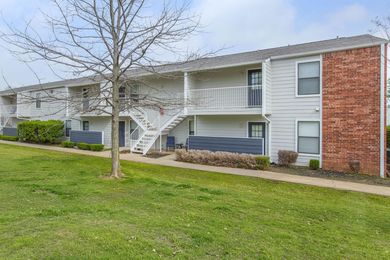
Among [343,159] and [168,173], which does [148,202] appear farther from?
[343,159]

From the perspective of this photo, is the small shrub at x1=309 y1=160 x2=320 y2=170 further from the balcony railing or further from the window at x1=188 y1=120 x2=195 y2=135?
the balcony railing

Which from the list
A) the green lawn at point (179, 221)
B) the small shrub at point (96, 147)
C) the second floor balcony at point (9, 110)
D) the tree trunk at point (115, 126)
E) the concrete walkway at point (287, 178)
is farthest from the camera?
the second floor balcony at point (9, 110)

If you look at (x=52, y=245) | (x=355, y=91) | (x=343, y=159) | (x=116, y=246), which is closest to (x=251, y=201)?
(x=116, y=246)

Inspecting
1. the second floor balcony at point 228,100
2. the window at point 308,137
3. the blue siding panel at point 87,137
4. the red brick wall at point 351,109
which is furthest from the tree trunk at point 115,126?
the blue siding panel at point 87,137

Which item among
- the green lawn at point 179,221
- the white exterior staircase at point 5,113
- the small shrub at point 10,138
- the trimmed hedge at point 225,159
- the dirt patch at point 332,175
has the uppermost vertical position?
the white exterior staircase at point 5,113

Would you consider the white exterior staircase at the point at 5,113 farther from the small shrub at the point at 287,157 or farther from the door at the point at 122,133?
the small shrub at the point at 287,157

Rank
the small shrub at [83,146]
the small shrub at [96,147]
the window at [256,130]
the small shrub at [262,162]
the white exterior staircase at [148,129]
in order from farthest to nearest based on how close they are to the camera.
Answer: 1. the small shrub at [83,146]
2. the small shrub at [96,147]
3. the white exterior staircase at [148,129]
4. the window at [256,130]
5. the small shrub at [262,162]

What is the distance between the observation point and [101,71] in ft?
30.3

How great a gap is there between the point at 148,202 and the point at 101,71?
193 inches

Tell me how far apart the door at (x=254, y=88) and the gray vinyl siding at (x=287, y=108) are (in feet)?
2.40

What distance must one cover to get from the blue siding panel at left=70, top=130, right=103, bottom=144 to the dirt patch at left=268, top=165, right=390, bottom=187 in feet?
41.6

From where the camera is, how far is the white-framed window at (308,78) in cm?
1321

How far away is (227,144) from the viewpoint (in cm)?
1490

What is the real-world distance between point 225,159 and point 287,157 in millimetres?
2875
